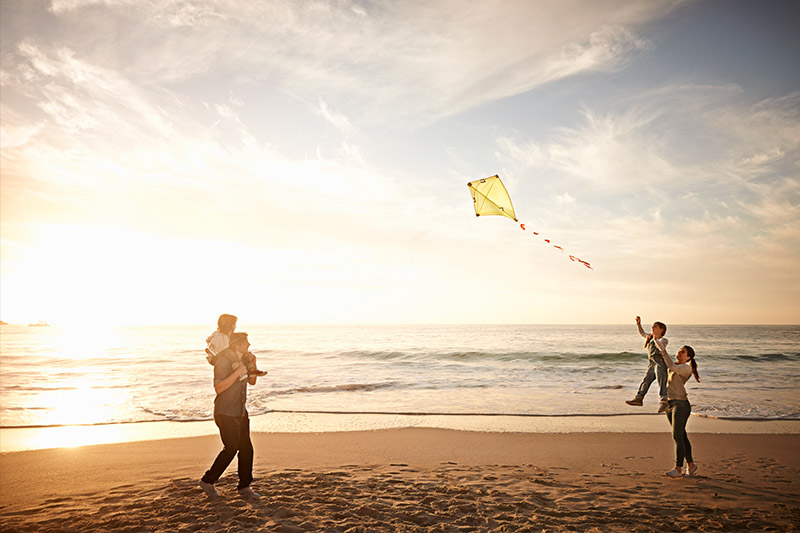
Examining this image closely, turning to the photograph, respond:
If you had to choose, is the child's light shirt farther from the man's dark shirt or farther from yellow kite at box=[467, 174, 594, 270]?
yellow kite at box=[467, 174, 594, 270]

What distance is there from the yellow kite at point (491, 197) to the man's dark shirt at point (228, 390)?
20.0 feet

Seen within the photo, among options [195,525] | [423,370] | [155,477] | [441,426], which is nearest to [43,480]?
[155,477]

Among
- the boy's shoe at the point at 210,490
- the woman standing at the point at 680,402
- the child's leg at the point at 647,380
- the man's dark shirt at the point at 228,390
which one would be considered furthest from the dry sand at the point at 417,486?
the man's dark shirt at the point at 228,390

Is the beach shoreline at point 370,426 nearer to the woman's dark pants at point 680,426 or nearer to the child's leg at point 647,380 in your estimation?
the child's leg at point 647,380

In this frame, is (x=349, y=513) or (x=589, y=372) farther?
(x=589, y=372)

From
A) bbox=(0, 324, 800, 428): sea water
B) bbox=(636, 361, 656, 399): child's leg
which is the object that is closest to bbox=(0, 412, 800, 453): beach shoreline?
bbox=(0, 324, 800, 428): sea water

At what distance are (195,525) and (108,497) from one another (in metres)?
1.92

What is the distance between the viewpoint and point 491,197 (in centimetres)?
985

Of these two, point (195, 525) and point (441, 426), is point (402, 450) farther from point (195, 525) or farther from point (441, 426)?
point (195, 525)

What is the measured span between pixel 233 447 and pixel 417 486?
100 inches

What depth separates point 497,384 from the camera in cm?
1975

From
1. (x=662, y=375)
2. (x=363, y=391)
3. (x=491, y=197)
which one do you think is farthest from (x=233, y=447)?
(x=363, y=391)

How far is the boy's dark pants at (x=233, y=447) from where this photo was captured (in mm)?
5461

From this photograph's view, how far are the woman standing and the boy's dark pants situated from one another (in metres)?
6.07
